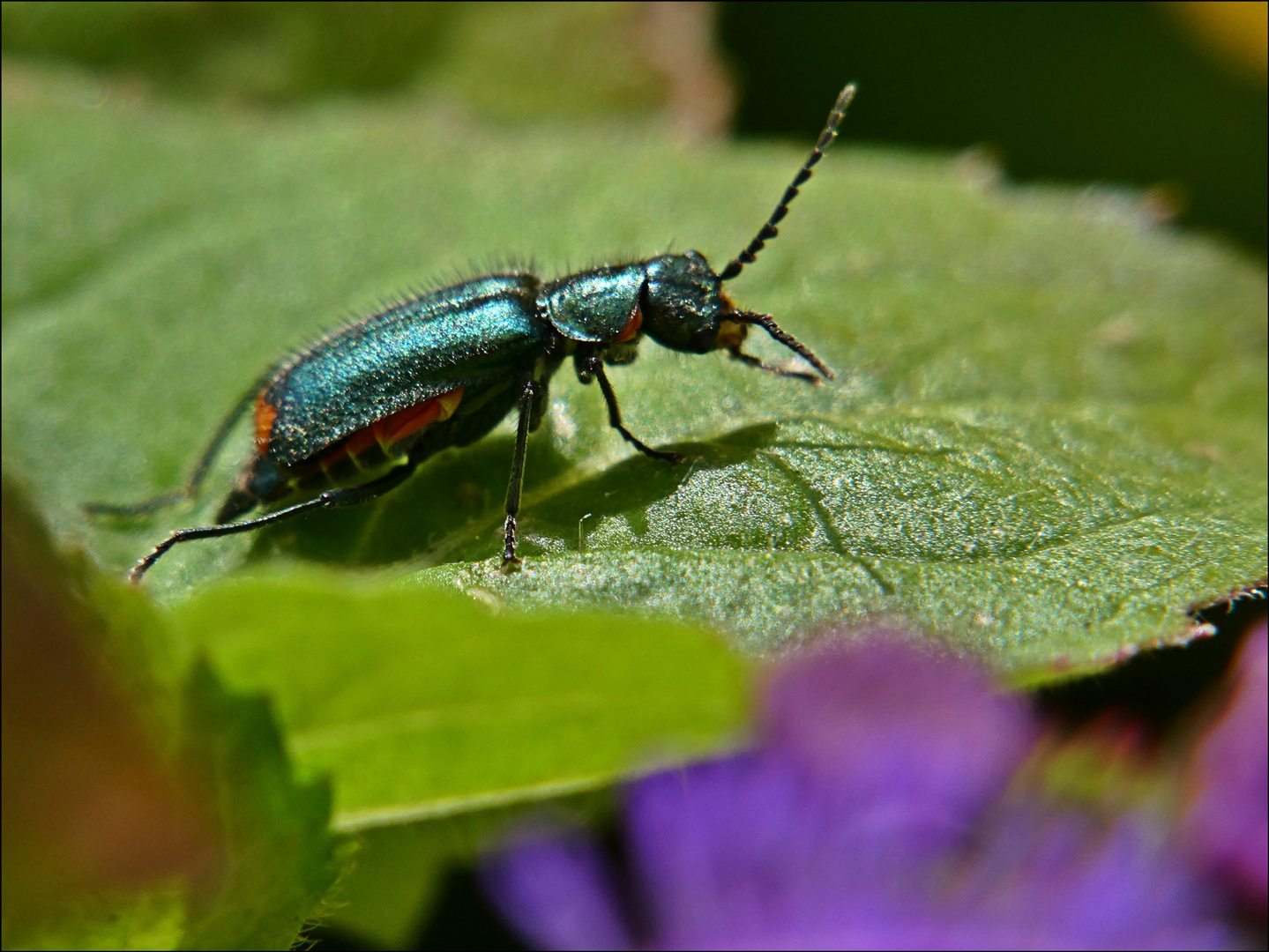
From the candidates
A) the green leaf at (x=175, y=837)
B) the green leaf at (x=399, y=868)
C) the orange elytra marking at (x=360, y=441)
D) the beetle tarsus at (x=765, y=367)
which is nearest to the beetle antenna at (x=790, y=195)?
the beetle tarsus at (x=765, y=367)

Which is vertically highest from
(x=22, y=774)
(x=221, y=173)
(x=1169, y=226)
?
(x=1169, y=226)

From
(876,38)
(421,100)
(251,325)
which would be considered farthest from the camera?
(876,38)

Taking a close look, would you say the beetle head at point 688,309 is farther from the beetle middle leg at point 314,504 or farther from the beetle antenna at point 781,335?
the beetle middle leg at point 314,504

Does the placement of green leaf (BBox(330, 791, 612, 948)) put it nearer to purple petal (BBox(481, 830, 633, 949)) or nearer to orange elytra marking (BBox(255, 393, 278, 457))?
purple petal (BBox(481, 830, 633, 949))

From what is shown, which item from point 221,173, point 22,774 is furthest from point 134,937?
point 221,173

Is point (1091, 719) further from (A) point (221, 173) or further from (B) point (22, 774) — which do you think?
(A) point (221, 173)

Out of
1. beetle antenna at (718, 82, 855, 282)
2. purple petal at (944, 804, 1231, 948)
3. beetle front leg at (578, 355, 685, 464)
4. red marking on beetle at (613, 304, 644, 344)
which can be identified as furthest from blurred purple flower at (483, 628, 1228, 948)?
beetle antenna at (718, 82, 855, 282)

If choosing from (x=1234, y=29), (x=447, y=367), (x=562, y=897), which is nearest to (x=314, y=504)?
(x=447, y=367)

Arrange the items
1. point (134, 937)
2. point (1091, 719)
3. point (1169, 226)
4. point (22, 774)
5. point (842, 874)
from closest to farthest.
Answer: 1. point (842, 874)
2. point (134, 937)
3. point (22, 774)
4. point (1091, 719)
5. point (1169, 226)
